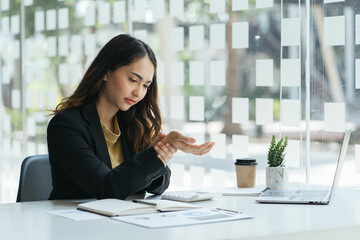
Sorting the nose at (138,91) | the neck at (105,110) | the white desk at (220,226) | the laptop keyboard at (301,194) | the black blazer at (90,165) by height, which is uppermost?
the nose at (138,91)

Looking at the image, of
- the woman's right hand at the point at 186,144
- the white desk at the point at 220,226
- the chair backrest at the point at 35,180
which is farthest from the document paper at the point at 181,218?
the chair backrest at the point at 35,180

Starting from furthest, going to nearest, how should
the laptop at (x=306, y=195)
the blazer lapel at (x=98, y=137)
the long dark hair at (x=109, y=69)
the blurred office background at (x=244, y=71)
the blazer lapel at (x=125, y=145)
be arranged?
the blurred office background at (x=244, y=71) → the blazer lapel at (x=125, y=145) → the long dark hair at (x=109, y=69) → the blazer lapel at (x=98, y=137) → the laptop at (x=306, y=195)

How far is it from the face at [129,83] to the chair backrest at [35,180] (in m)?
0.45

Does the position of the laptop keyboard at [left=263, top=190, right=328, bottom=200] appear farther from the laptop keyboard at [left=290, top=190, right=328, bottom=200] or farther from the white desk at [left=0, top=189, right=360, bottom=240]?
the white desk at [left=0, top=189, right=360, bottom=240]

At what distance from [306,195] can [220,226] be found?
0.71 metres

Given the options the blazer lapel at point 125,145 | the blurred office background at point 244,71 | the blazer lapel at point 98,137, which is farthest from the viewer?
the blurred office background at point 244,71

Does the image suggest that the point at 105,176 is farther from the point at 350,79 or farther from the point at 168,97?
the point at 168,97

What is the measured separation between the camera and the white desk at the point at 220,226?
5.30 feet

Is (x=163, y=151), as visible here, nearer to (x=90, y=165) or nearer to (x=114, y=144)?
(x=90, y=165)

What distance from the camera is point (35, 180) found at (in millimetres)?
2650

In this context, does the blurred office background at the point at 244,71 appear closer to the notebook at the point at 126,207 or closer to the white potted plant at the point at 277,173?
the white potted plant at the point at 277,173

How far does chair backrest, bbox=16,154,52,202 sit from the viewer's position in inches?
103

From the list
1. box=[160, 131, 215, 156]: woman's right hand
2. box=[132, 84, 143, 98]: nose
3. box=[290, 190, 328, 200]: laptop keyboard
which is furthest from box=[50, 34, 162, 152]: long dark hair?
box=[290, 190, 328, 200]: laptop keyboard

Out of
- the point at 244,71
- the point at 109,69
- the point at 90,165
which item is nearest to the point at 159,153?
the point at 90,165
